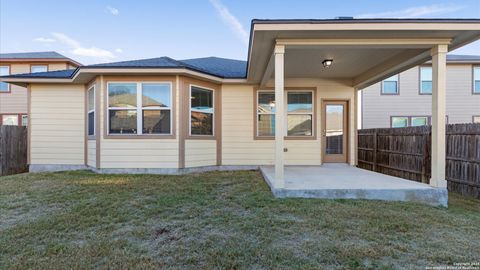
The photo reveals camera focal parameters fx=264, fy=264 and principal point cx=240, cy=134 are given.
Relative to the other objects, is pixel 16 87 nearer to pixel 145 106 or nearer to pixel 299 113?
pixel 145 106

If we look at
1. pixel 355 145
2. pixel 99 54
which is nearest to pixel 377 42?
pixel 355 145

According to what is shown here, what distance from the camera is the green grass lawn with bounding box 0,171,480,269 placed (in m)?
2.32

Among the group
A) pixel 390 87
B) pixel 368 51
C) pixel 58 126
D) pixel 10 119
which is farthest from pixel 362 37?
pixel 10 119

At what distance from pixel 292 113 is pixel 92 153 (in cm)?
577

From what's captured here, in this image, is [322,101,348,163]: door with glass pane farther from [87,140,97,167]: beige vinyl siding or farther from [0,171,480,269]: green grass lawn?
[87,140,97,167]: beige vinyl siding

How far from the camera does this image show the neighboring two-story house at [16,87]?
12758 millimetres

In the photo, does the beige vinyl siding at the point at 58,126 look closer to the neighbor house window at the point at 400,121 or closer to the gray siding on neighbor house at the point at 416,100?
the gray siding on neighbor house at the point at 416,100

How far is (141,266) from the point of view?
2.20 meters

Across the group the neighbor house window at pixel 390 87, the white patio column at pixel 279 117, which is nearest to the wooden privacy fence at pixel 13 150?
the white patio column at pixel 279 117

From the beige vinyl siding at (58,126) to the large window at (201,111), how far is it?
3.41m

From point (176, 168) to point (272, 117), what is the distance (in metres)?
3.17

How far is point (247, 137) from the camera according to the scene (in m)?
7.86

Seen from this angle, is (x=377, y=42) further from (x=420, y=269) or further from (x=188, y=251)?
(x=188, y=251)

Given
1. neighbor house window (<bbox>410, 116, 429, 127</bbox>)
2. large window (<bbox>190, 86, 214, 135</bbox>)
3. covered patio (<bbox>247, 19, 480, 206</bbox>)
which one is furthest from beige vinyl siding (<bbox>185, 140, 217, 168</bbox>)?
neighbor house window (<bbox>410, 116, 429, 127</bbox>)
